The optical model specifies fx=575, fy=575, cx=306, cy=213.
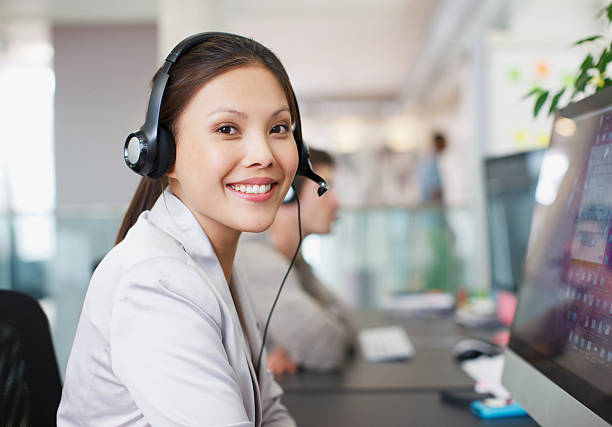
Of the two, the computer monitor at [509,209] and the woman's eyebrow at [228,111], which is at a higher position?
the woman's eyebrow at [228,111]

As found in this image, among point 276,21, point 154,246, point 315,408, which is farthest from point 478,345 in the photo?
point 276,21

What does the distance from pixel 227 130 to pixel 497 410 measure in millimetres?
704

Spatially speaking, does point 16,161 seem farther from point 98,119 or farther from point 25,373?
point 25,373

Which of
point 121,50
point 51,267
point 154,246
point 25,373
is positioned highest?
point 121,50

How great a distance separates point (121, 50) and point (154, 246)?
4.73m

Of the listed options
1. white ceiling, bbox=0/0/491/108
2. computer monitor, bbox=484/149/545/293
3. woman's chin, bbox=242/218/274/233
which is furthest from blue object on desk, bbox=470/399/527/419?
white ceiling, bbox=0/0/491/108

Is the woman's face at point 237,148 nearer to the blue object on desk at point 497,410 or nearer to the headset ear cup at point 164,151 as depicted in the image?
the headset ear cup at point 164,151

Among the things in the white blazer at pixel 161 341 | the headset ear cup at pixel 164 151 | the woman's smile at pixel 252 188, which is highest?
the headset ear cup at pixel 164 151

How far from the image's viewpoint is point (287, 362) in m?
1.55

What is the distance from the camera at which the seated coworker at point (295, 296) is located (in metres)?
1.58

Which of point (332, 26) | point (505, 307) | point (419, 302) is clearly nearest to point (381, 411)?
point (505, 307)

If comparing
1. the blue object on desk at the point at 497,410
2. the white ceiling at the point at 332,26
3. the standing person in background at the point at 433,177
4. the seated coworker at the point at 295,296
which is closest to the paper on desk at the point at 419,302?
the seated coworker at the point at 295,296

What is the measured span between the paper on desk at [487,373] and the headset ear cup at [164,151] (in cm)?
75

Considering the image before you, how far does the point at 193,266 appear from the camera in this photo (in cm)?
75
